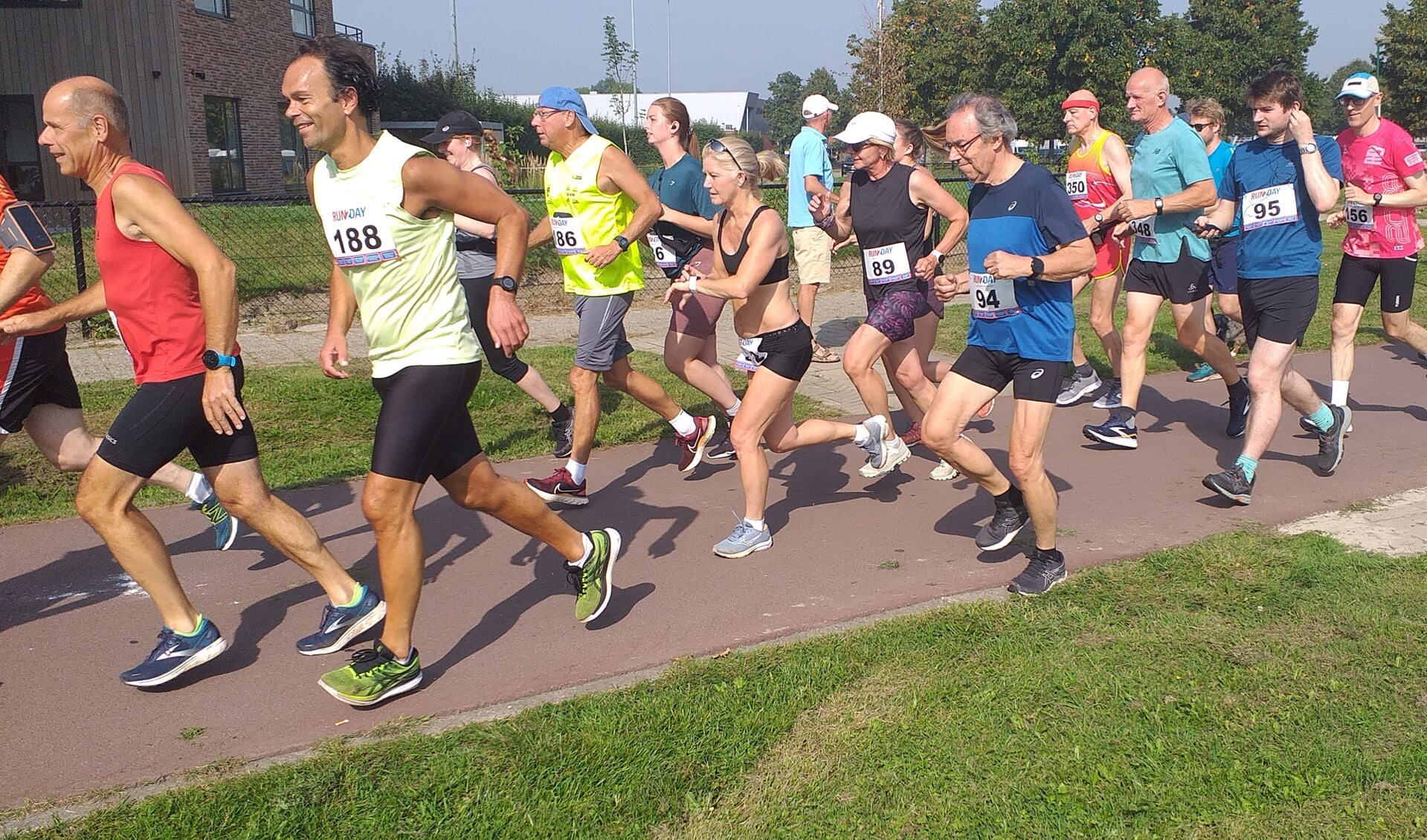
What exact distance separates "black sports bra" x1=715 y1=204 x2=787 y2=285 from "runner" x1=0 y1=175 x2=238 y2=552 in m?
2.59

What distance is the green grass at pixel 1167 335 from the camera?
9.91 metres

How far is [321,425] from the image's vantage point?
7.66 meters

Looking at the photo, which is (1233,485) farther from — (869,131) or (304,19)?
(304,19)

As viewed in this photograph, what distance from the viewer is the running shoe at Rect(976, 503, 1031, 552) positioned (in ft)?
17.3

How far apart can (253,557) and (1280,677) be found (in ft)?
14.3

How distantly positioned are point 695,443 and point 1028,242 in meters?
2.60

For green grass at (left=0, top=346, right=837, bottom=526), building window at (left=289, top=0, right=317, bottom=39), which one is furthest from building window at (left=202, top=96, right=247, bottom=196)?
green grass at (left=0, top=346, right=837, bottom=526)

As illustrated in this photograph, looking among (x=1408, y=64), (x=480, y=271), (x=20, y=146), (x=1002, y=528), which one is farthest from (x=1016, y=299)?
(x=1408, y=64)

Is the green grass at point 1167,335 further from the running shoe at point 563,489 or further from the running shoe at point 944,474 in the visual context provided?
the running shoe at point 563,489

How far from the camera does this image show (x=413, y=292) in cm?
394

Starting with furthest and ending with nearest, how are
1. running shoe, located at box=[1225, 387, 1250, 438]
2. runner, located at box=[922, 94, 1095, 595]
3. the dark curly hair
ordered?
running shoe, located at box=[1225, 387, 1250, 438]
runner, located at box=[922, 94, 1095, 595]
the dark curly hair

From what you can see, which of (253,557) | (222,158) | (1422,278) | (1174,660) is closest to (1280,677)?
(1174,660)

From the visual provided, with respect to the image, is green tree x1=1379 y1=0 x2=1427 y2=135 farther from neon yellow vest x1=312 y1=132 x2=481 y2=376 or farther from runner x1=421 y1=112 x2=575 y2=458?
neon yellow vest x1=312 y1=132 x2=481 y2=376

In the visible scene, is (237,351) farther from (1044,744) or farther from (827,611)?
(1044,744)
